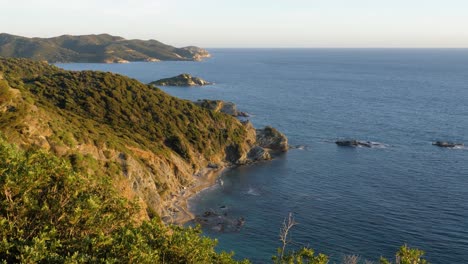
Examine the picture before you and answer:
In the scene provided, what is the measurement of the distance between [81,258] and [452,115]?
5885 inches

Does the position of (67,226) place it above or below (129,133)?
above

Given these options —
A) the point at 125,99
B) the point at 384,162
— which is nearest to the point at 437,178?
the point at 384,162

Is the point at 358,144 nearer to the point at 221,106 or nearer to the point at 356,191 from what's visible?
the point at 356,191

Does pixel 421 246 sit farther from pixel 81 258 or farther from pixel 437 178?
pixel 81 258

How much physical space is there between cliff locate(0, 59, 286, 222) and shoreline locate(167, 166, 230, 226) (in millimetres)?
221

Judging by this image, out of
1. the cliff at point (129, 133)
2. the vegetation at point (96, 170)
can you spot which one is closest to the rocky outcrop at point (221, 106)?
the cliff at point (129, 133)

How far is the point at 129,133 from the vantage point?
81.4m

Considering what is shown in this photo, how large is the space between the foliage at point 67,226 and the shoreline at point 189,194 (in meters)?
43.2

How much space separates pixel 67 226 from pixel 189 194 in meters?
57.0

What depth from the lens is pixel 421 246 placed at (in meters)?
55.1

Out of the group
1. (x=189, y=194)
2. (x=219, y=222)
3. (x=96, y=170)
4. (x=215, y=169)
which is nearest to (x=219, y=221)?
(x=219, y=222)

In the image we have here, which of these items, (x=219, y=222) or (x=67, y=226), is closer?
(x=67, y=226)

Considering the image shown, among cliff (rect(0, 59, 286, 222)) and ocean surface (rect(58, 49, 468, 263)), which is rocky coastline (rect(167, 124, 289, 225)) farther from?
ocean surface (rect(58, 49, 468, 263))

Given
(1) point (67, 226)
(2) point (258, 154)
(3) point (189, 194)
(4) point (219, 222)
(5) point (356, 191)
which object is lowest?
(4) point (219, 222)
